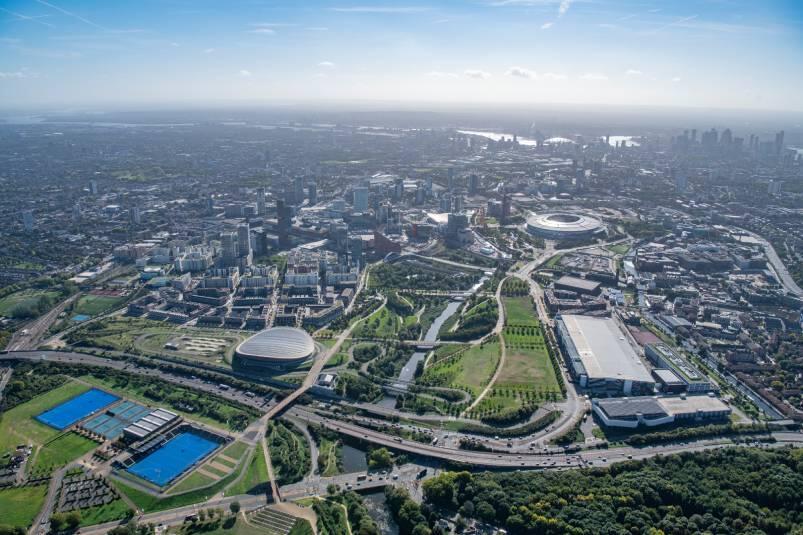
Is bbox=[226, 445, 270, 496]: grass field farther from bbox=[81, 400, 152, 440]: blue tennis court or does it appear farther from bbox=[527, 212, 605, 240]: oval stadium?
bbox=[527, 212, 605, 240]: oval stadium

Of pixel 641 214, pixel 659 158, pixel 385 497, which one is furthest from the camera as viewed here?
pixel 659 158

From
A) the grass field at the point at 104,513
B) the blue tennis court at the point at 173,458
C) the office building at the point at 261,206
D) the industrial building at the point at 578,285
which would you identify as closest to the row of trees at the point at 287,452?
the blue tennis court at the point at 173,458

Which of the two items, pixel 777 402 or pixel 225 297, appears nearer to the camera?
pixel 777 402

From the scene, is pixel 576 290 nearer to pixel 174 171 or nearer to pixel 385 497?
pixel 385 497

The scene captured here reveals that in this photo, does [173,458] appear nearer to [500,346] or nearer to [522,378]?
[522,378]

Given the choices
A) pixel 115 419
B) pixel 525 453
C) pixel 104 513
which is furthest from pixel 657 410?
pixel 115 419

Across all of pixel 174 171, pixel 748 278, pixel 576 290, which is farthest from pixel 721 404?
pixel 174 171

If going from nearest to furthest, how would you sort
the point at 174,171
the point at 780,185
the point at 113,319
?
1. the point at 113,319
2. the point at 780,185
3. the point at 174,171
